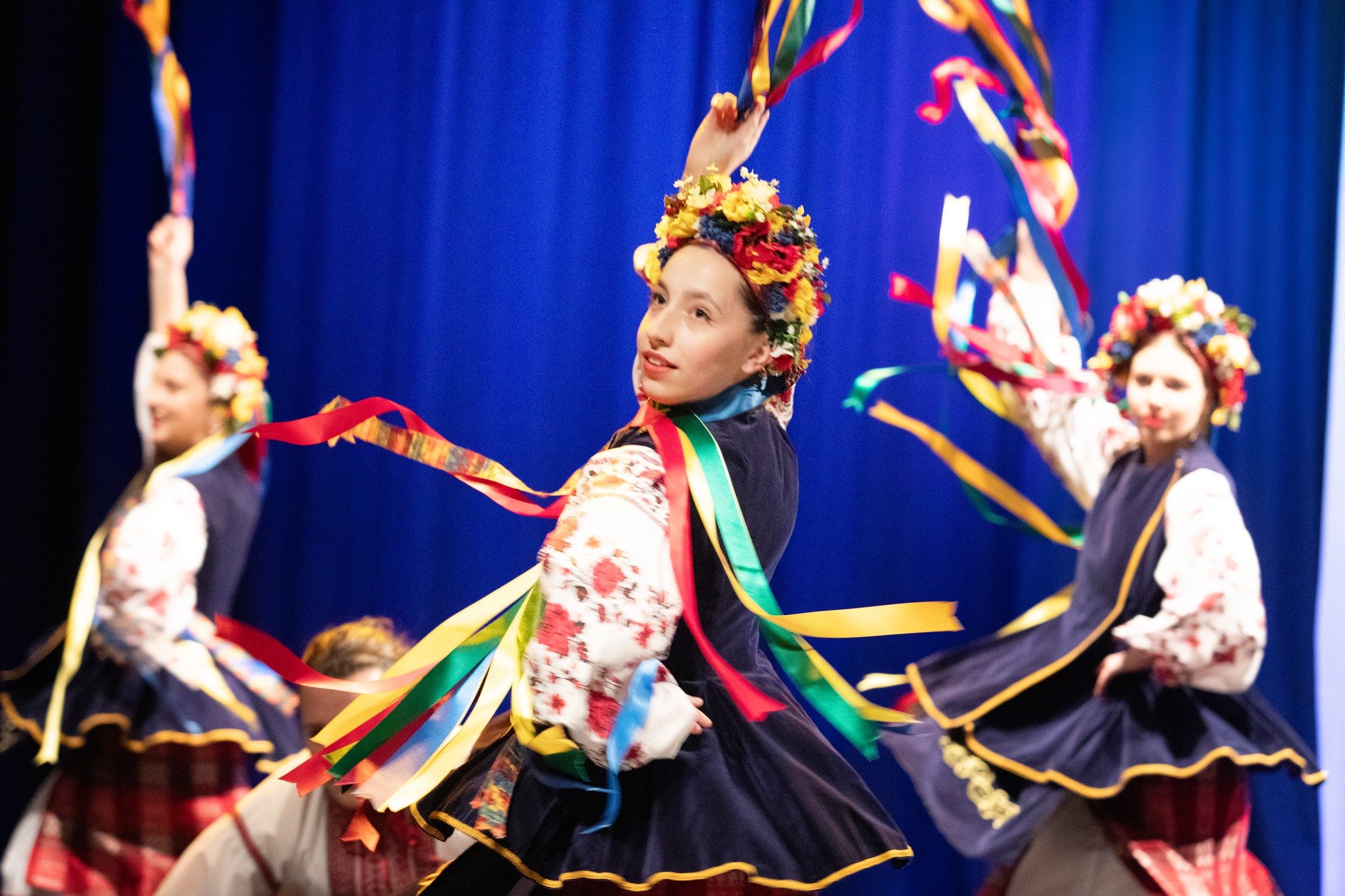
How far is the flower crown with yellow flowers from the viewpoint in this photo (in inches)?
65.6

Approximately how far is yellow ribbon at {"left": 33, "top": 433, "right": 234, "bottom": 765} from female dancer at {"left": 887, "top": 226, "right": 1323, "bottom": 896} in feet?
4.84

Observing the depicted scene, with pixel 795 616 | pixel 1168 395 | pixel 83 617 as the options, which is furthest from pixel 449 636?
pixel 1168 395

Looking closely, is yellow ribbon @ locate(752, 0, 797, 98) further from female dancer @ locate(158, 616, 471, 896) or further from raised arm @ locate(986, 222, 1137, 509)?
female dancer @ locate(158, 616, 471, 896)

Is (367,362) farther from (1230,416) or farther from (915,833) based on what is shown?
(1230,416)

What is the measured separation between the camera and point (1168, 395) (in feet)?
8.08

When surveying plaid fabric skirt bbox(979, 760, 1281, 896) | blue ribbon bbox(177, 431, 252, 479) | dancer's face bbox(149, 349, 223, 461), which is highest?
dancer's face bbox(149, 349, 223, 461)

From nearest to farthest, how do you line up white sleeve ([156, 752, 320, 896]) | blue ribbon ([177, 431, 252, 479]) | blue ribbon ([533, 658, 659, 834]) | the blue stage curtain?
blue ribbon ([533, 658, 659, 834]) < white sleeve ([156, 752, 320, 896]) < blue ribbon ([177, 431, 252, 479]) < the blue stage curtain

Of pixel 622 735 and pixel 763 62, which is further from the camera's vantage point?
pixel 763 62

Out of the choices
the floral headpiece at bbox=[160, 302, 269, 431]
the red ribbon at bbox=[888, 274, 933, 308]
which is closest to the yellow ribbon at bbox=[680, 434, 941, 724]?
the red ribbon at bbox=[888, 274, 933, 308]

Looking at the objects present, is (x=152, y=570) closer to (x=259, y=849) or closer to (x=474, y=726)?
(x=259, y=849)

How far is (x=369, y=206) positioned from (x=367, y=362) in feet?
1.15

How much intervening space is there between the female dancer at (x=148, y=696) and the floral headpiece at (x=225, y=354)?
10mm

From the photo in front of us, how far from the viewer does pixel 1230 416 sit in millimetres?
2537

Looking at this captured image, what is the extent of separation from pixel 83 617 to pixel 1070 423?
204cm
